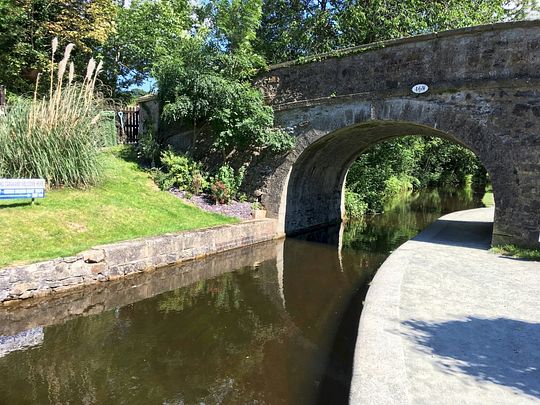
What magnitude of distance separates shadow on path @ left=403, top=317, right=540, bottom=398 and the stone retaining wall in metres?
4.92

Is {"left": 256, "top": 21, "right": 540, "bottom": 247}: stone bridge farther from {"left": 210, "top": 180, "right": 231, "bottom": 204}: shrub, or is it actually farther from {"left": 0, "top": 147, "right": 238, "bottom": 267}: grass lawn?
{"left": 0, "top": 147, "right": 238, "bottom": 267}: grass lawn

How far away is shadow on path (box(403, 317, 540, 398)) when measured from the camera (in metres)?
3.21

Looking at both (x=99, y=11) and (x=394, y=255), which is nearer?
(x=394, y=255)

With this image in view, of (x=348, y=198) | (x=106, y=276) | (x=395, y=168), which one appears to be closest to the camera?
(x=106, y=276)

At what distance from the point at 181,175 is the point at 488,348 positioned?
31.7 ft

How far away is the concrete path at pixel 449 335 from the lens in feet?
9.75

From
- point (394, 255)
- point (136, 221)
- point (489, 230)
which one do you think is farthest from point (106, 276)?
point (489, 230)

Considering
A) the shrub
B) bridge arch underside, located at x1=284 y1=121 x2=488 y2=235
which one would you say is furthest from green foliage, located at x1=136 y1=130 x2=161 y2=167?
bridge arch underside, located at x1=284 y1=121 x2=488 y2=235

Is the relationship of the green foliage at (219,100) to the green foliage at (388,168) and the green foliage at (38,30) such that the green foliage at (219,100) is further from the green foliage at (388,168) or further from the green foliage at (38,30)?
the green foliage at (388,168)

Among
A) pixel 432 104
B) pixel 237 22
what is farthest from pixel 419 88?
pixel 237 22

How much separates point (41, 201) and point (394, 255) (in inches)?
258

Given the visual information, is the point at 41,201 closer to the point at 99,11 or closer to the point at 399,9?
the point at 99,11

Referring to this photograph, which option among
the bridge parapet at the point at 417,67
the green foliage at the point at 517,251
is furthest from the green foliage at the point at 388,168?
the green foliage at the point at 517,251

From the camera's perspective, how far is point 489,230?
11.0 meters
